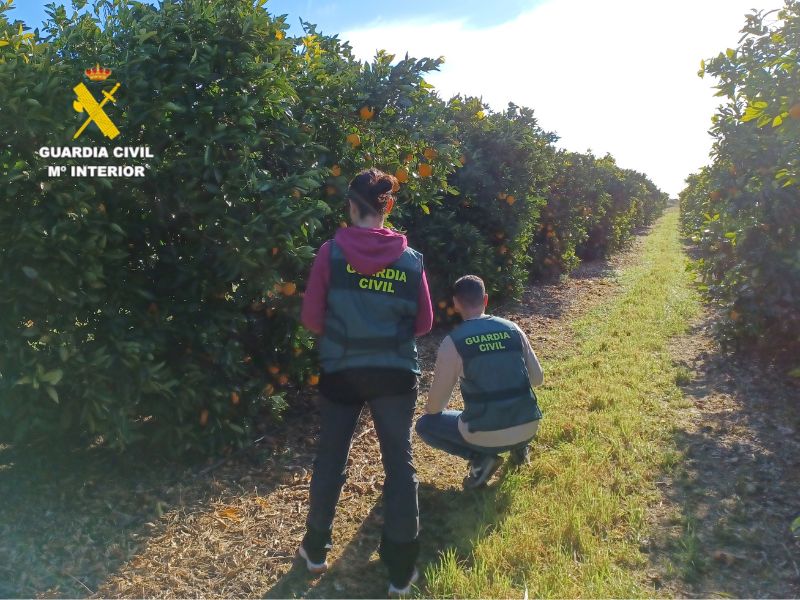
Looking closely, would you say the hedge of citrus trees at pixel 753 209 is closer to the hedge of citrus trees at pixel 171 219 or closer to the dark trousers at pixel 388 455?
the hedge of citrus trees at pixel 171 219

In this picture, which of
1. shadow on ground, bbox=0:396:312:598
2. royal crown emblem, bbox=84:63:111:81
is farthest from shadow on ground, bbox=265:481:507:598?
royal crown emblem, bbox=84:63:111:81

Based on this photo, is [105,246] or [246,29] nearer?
[105,246]

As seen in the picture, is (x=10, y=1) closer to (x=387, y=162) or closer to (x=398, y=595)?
(x=387, y=162)

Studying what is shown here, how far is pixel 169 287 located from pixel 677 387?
4.44 meters

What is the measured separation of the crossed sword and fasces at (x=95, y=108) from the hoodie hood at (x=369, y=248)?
5.10 feet

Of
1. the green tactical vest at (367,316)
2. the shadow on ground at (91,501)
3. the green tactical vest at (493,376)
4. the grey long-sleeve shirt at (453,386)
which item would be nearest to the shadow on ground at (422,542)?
the grey long-sleeve shirt at (453,386)

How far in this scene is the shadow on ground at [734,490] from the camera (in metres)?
3.03

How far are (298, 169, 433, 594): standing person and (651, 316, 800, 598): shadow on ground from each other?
130cm

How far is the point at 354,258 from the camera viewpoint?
281 cm

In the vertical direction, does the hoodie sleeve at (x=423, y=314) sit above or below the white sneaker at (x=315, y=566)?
above

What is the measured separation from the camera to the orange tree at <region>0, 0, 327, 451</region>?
319 cm

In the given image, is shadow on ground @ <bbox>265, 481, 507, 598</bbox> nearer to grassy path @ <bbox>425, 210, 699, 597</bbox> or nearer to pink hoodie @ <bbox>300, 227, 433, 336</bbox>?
grassy path @ <bbox>425, 210, 699, 597</bbox>

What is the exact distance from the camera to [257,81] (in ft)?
12.3

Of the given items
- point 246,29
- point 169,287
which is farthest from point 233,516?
point 246,29
